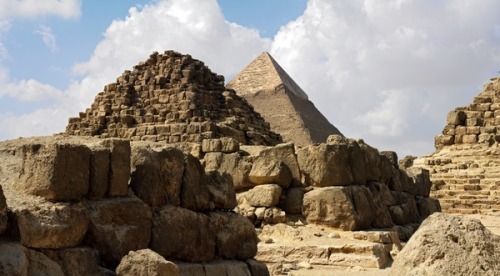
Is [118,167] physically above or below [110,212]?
above

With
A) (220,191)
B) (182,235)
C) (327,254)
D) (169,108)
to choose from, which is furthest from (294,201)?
(169,108)

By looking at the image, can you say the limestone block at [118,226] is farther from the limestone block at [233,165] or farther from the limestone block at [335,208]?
the limestone block at [335,208]

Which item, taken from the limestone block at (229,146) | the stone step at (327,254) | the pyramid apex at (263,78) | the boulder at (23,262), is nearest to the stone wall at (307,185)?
the limestone block at (229,146)

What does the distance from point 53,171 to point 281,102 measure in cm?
3857

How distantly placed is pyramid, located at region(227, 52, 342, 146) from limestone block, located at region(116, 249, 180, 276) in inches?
1327

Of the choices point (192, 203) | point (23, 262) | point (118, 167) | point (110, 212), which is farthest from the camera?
point (192, 203)

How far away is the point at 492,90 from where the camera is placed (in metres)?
30.9

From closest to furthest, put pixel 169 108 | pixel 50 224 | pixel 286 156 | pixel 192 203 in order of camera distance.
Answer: pixel 50 224 → pixel 192 203 → pixel 286 156 → pixel 169 108

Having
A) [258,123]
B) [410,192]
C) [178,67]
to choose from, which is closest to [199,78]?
[178,67]

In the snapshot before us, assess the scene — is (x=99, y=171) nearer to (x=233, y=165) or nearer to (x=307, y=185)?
(x=233, y=165)

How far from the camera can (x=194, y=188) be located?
7.14 meters

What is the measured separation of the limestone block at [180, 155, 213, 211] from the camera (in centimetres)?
700

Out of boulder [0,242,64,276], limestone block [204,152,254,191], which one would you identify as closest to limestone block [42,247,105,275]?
boulder [0,242,64,276]

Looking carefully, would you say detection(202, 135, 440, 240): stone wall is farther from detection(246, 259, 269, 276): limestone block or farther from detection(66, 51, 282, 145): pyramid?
detection(66, 51, 282, 145): pyramid
